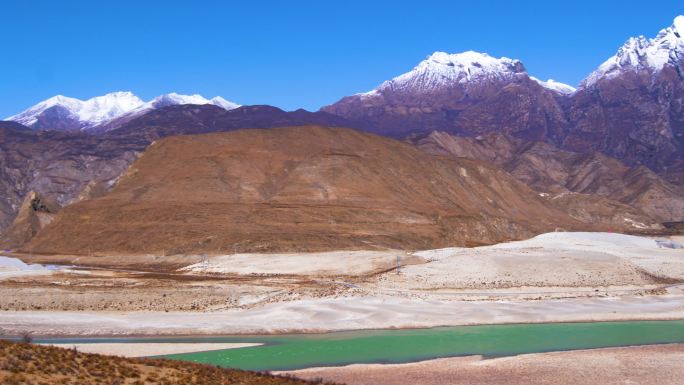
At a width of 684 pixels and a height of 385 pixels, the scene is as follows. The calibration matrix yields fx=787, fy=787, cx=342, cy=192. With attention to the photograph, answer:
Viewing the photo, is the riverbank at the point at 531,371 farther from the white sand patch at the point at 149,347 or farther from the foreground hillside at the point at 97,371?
Result: the white sand patch at the point at 149,347

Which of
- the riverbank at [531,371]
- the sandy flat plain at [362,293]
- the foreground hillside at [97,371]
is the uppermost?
the sandy flat plain at [362,293]

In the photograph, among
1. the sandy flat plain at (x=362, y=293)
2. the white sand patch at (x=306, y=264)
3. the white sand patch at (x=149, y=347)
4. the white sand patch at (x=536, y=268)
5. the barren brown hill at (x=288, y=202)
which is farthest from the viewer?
the barren brown hill at (x=288, y=202)

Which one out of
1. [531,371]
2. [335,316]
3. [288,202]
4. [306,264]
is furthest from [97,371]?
[288,202]

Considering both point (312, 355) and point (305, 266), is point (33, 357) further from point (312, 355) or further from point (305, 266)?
point (305, 266)

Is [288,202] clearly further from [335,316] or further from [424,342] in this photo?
[424,342]

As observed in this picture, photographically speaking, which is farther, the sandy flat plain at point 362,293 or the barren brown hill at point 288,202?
the barren brown hill at point 288,202

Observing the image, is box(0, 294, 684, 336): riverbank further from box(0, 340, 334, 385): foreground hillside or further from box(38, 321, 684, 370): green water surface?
box(0, 340, 334, 385): foreground hillside

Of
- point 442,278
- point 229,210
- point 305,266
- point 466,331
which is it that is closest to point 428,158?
point 229,210

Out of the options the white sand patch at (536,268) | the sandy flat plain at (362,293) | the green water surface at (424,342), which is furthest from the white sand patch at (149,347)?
the white sand patch at (536,268)

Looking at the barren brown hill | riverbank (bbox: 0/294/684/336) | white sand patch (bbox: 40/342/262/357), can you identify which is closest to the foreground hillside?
white sand patch (bbox: 40/342/262/357)
